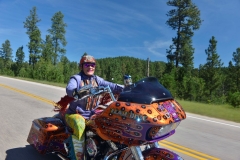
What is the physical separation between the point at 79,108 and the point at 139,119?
1.60 m

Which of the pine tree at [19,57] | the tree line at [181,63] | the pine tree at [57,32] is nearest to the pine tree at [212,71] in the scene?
the tree line at [181,63]

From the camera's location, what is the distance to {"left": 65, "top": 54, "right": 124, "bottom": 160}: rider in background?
11.0ft

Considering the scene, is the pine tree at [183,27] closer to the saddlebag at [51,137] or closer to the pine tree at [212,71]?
the pine tree at [212,71]

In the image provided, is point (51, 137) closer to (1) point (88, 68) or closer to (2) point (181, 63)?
(1) point (88, 68)

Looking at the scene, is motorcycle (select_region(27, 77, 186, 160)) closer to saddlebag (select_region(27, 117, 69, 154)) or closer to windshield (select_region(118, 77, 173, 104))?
windshield (select_region(118, 77, 173, 104))

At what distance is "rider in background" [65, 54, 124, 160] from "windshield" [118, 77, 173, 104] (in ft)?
2.79

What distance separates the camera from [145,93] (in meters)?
2.51

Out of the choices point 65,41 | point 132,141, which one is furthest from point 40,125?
point 65,41

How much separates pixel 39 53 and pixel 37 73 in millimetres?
15848

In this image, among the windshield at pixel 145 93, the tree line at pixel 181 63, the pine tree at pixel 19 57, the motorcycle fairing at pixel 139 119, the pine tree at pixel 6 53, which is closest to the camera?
the motorcycle fairing at pixel 139 119

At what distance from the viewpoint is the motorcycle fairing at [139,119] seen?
2.30 metres

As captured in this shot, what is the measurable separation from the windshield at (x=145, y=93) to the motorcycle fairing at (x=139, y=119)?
56mm

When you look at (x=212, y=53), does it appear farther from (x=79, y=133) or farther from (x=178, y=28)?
(x=79, y=133)

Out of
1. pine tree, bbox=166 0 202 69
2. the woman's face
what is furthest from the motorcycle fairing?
pine tree, bbox=166 0 202 69
